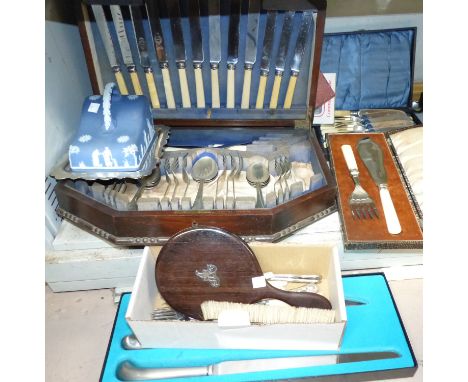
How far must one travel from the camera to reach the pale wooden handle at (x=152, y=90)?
845mm

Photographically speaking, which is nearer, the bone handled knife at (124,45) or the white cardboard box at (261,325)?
the white cardboard box at (261,325)

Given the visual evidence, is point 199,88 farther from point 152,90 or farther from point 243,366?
point 243,366

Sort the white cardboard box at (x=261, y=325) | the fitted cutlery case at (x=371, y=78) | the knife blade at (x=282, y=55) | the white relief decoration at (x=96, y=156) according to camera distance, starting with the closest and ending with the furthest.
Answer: the white cardboard box at (x=261, y=325) < the white relief decoration at (x=96, y=156) < the knife blade at (x=282, y=55) < the fitted cutlery case at (x=371, y=78)

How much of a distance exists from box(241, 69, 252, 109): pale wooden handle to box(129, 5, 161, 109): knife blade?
Result: 7.6 inches

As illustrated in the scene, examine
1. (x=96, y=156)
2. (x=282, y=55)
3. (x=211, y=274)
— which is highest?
(x=282, y=55)

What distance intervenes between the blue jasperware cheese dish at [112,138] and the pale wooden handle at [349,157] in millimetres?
413

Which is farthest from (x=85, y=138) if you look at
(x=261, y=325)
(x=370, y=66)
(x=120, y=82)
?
(x=370, y=66)

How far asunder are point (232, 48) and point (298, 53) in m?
0.14

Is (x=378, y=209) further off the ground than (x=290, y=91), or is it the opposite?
(x=290, y=91)

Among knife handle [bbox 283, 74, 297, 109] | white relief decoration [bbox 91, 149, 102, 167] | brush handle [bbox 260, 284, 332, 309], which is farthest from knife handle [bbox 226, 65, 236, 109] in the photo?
brush handle [bbox 260, 284, 332, 309]

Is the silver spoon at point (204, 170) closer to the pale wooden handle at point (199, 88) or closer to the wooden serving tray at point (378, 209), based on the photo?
the pale wooden handle at point (199, 88)

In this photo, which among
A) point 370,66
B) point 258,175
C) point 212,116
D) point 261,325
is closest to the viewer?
point 261,325

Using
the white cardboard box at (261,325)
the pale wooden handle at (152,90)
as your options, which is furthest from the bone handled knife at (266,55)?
the white cardboard box at (261,325)

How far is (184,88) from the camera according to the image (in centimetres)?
86
